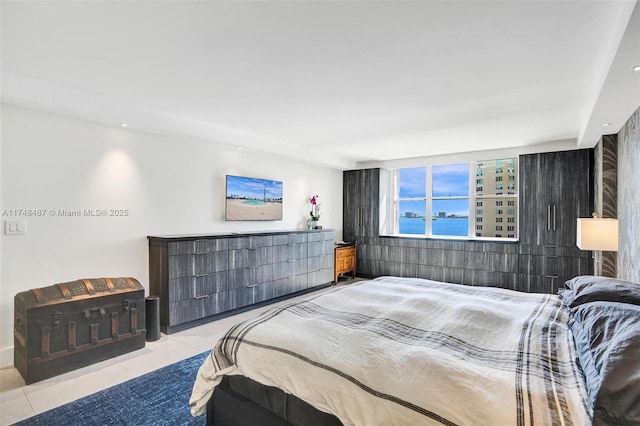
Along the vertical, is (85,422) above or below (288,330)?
below

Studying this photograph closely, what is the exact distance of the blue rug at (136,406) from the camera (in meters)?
2.17

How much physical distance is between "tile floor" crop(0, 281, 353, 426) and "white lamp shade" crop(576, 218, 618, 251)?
3795mm

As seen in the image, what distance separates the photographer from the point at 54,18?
6.35 feet

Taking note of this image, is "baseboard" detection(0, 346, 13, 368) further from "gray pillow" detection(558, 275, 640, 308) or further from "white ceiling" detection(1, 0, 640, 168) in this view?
"gray pillow" detection(558, 275, 640, 308)

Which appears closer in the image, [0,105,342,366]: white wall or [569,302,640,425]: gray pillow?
[569,302,640,425]: gray pillow

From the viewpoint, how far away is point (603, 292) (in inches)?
82.9

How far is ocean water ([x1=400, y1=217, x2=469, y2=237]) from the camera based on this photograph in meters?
6.16

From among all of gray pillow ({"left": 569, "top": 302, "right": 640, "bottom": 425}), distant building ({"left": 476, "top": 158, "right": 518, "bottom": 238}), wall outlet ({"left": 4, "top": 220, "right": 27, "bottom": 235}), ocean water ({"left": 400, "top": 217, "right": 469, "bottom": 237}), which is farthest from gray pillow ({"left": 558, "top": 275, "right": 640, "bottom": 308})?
wall outlet ({"left": 4, "top": 220, "right": 27, "bottom": 235})

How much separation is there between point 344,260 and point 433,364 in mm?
5170

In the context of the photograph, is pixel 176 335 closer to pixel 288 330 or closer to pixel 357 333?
pixel 288 330

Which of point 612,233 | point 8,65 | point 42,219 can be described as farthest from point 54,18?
point 612,233

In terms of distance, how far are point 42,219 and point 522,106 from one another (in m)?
4.85

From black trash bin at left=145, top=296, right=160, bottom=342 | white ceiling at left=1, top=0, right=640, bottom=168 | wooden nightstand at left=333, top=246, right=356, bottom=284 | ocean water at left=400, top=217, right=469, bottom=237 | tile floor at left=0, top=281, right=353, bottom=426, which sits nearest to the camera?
white ceiling at left=1, top=0, right=640, bottom=168

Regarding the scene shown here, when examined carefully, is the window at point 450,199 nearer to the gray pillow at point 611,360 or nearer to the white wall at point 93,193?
the white wall at point 93,193
